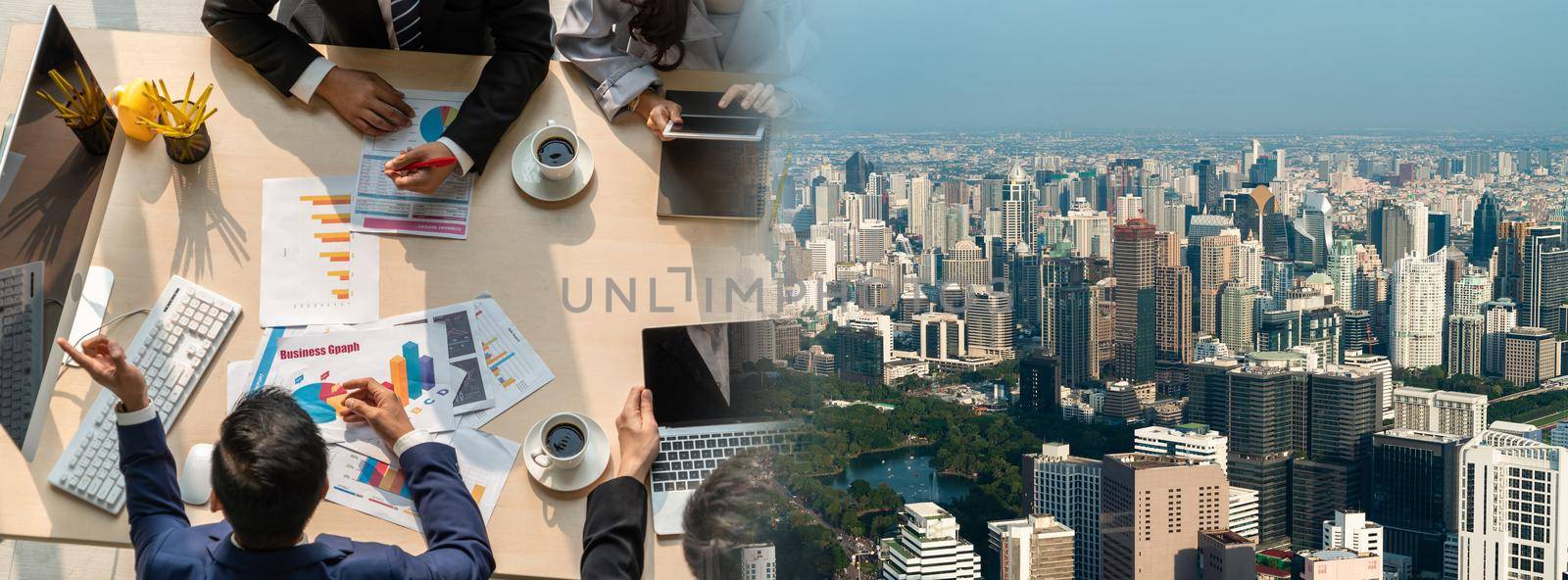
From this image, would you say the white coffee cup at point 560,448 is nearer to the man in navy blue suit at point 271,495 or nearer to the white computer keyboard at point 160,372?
the man in navy blue suit at point 271,495

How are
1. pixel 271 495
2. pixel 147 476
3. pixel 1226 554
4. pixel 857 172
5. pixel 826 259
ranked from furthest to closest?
pixel 1226 554 → pixel 857 172 → pixel 826 259 → pixel 147 476 → pixel 271 495

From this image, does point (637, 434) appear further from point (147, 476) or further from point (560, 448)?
point (147, 476)

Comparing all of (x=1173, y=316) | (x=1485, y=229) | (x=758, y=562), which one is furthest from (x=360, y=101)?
(x=1485, y=229)

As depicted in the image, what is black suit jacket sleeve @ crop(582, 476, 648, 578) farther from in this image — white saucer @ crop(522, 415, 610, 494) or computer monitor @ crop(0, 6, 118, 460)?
computer monitor @ crop(0, 6, 118, 460)

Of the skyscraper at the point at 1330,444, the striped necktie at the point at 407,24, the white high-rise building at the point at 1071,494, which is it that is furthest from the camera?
the skyscraper at the point at 1330,444

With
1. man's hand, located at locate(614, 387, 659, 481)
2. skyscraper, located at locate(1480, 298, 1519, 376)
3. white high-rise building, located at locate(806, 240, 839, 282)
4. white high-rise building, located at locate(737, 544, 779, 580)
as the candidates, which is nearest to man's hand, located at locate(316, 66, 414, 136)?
man's hand, located at locate(614, 387, 659, 481)

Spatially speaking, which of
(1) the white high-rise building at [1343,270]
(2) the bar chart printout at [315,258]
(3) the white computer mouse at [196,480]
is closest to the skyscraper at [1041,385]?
(1) the white high-rise building at [1343,270]
